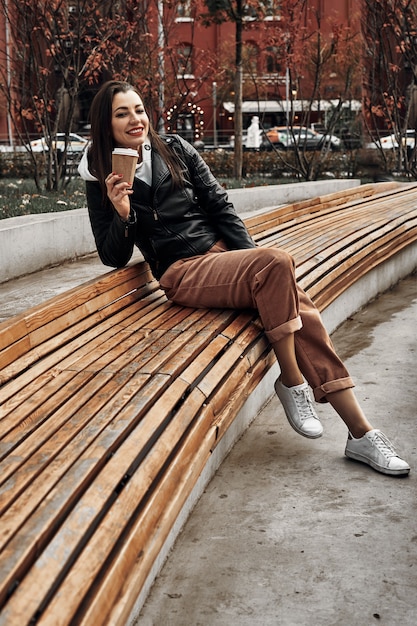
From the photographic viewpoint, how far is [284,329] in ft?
11.1

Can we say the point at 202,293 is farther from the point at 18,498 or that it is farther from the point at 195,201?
the point at 18,498

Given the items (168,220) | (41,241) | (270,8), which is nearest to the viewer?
(168,220)

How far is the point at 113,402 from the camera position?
255cm

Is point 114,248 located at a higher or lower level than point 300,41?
lower

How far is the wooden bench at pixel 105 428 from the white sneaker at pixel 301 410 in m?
0.16

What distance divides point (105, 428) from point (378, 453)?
1.42 metres

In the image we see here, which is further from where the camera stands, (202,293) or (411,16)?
(411,16)

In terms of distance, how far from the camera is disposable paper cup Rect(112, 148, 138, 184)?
3.19 metres

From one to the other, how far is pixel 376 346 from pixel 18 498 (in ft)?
11.7

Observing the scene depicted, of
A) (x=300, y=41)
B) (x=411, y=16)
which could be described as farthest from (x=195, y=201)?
(x=300, y=41)

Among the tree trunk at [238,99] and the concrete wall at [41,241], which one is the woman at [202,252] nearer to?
the concrete wall at [41,241]

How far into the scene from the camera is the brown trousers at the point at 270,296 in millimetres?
3400

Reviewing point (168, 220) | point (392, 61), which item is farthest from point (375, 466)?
point (392, 61)

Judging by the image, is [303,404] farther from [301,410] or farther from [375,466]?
[375,466]
